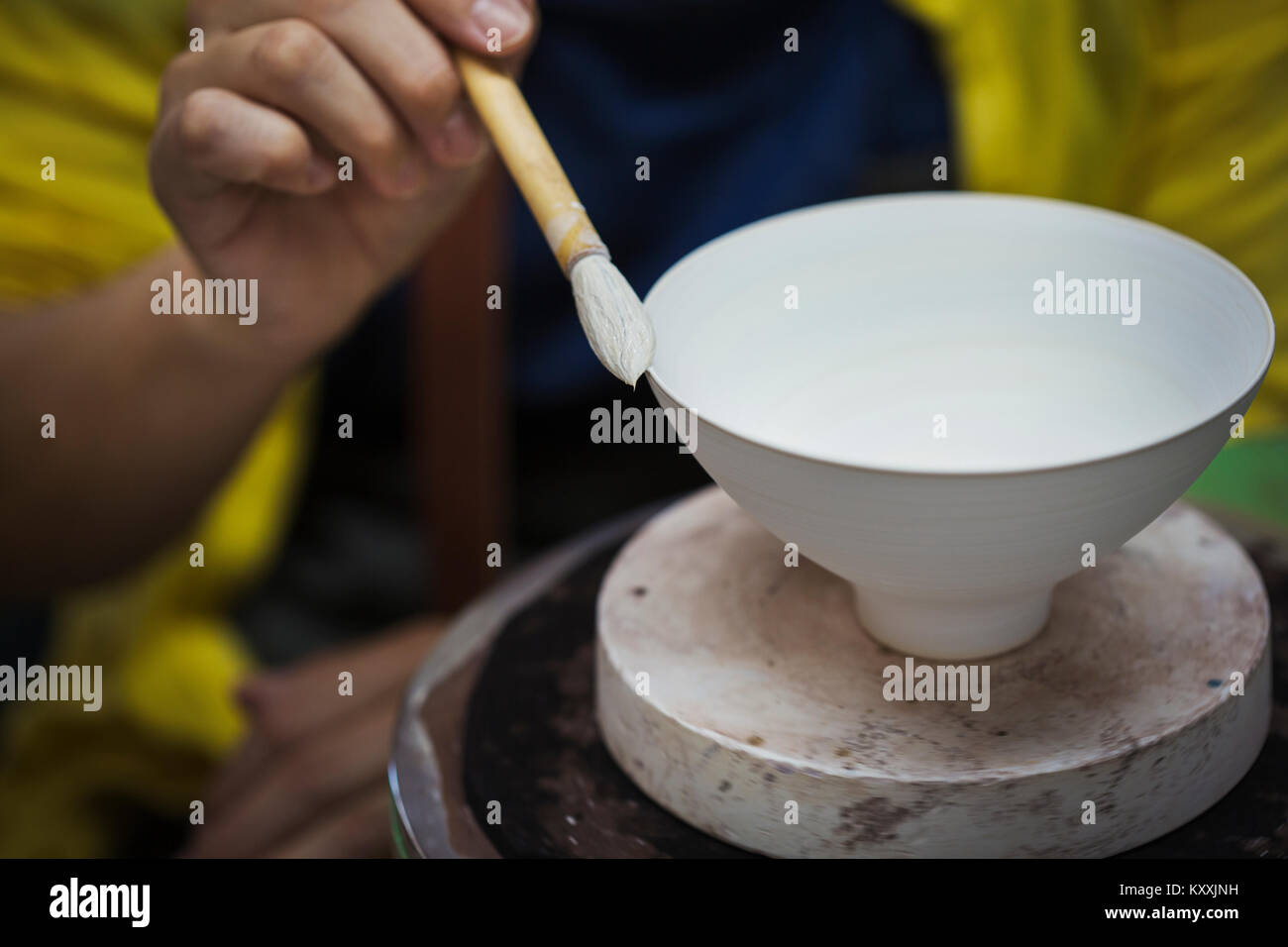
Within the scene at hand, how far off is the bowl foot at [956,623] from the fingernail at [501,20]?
36 cm

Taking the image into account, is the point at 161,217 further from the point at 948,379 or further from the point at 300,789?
the point at 948,379

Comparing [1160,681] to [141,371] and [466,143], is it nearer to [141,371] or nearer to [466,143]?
[466,143]

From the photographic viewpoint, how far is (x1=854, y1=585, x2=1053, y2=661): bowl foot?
598 mm

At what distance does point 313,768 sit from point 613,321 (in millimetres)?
560

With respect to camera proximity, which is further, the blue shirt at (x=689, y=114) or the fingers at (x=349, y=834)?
the blue shirt at (x=689, y=114)

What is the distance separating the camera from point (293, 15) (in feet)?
2.20

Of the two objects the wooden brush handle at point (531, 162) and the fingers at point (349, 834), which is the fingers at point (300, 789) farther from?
the wooden brush handle at point (531, 162)

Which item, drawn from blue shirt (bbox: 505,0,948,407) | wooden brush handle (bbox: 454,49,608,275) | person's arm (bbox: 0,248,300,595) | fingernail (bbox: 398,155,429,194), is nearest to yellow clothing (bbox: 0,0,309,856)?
person's arm (bbox: 0,248,300,595)

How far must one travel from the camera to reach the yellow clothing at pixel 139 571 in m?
1.13

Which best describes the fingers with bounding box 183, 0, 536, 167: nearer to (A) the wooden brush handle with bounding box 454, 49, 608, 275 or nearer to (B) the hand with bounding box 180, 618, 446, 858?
(A) the wooden brush handle with bounding box 454, 49, 608, 275

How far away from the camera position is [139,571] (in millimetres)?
1312

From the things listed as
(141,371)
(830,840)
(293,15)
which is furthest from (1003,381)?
(141,371)

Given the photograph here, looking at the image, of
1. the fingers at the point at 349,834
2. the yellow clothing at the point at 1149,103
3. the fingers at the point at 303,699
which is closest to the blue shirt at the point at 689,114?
the yellow clothing at the point at 1149,103

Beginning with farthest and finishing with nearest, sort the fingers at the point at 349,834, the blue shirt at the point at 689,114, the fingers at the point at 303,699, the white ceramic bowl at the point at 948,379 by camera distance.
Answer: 1. the blue shirt at the point at 689,114
2. the fingers at the point at 303,699
3. the fingers at the point at 349,834
4. the white ceramic bowl at the point at 948,379
